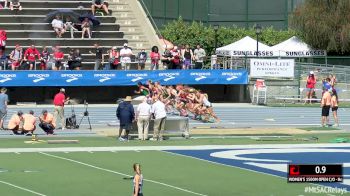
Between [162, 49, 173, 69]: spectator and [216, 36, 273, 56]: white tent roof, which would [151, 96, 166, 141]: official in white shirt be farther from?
[216, 36, 273, 56]: white tent roof

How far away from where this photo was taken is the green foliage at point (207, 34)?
59312mm

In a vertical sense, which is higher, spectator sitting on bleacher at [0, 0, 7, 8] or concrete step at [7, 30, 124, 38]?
spectator sitting on bleacher at [0, 0, 7, 8]

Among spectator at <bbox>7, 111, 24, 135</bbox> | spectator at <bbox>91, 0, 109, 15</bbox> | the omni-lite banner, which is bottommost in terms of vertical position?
spectator at <bbox>7, 111, 24, 135</bbox>

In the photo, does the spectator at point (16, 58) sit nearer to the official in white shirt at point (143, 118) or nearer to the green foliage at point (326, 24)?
the official in white shirt at point (143, 118)

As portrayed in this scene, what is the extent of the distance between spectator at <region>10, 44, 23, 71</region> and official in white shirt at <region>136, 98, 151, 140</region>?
1399 cm

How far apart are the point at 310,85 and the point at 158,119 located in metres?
17.5

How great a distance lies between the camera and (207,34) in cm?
5959

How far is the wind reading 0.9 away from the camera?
868 inches

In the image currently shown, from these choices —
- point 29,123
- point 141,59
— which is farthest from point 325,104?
point 141,59

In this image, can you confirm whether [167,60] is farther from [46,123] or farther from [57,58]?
[46,123]

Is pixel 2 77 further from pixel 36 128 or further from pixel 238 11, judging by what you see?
pixel 238 11

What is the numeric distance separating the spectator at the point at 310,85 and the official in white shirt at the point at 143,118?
17125 mm

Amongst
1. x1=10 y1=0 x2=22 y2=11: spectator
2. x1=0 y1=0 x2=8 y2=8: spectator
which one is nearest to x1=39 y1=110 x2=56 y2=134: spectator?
x1=10 y1=0 x2=22 y2=11: spectator

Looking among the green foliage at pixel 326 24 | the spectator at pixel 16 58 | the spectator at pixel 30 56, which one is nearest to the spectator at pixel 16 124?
the spectator at pixel 16 58
